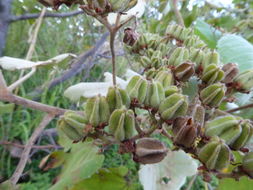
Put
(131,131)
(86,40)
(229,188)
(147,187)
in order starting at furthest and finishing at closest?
(86,40), (229,188), (147,187), (131,131)

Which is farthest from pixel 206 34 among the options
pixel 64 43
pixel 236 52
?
pixel 64 43

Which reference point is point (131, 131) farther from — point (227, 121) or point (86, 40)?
point (86, 40)

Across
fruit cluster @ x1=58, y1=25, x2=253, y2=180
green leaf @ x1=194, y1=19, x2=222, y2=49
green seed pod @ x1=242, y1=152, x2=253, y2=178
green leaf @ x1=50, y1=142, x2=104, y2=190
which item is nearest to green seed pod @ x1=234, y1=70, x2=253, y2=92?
fruit cluster @ x1=58, y1=25, x2=253, y2=180

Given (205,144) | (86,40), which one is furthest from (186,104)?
(86,40)

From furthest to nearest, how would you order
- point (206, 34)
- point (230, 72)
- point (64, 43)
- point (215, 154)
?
point (64, 43) < point (206, 34) < point (230, 72) < point (215, 154)

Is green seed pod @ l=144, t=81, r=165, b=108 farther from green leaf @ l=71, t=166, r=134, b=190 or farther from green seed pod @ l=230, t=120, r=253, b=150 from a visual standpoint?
green leaf @ l=71, t=166, r=134, b=190

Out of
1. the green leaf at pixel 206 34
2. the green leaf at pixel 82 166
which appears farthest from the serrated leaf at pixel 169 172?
the green leaf at pixel 206 34

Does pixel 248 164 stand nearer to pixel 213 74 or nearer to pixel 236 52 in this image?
pixel 213 74

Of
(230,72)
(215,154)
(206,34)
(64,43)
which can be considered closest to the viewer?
(215,154)
